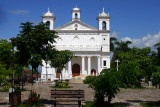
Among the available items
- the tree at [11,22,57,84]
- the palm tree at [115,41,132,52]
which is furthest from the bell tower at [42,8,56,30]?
the tree at [11,22,57,84]

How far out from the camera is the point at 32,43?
1327 centimetres

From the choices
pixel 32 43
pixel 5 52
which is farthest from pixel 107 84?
pixel 5 52

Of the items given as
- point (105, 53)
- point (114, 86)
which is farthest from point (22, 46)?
point (105, 53)

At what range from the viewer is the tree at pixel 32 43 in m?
13.1

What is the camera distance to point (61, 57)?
3466 cm

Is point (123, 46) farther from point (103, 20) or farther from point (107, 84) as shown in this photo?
point (107, 84)

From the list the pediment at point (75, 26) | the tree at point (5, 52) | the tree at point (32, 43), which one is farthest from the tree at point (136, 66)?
the pediment at point (75, 26)

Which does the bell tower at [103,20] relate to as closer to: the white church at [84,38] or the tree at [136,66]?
the white church at [84,38]

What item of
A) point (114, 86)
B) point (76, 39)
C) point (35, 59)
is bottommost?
point (114, 86)

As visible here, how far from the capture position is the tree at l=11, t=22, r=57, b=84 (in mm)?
13117

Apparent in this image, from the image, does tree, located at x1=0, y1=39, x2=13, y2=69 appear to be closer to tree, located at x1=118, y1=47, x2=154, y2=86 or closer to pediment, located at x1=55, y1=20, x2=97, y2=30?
tree, located at x1=118, y1=47, x2=154, y2=86

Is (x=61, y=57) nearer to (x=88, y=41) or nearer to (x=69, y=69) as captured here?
(x=69, y=69)

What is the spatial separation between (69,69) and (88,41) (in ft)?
27.6

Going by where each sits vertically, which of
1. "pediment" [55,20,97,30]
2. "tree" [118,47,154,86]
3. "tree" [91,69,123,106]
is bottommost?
"tree" [91,69,123,106]
